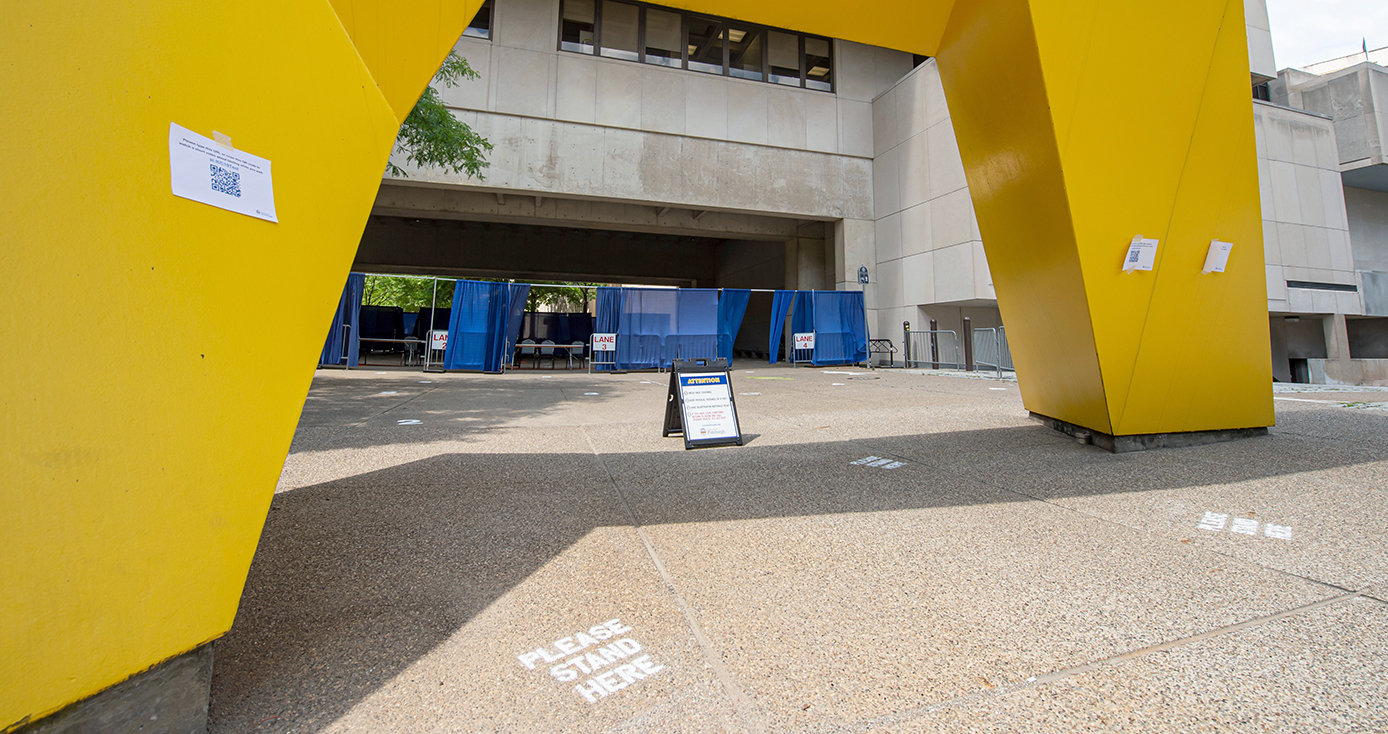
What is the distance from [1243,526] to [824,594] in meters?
2.61

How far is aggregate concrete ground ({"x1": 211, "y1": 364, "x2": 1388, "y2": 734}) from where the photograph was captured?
1622 millimetres

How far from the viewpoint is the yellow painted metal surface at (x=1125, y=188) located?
4230mm

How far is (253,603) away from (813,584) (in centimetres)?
236

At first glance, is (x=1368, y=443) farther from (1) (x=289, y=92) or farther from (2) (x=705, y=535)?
(1) (x=289, y=92)

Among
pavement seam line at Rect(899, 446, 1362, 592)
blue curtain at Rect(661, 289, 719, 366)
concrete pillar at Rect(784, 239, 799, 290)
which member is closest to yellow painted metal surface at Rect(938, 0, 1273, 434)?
pavement seam line at Rect(899, 446, 1362, 592)

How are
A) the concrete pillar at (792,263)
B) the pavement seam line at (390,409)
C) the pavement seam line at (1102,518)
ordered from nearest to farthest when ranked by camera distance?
the pavement seam line at (1102,518), the pavement seam line at (390,409), the concrete pillar at (792,263)

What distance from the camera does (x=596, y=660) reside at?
6.12 feet

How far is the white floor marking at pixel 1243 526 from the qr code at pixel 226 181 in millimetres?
4689

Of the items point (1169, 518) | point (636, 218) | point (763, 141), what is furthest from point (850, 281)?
point (1169, 518)

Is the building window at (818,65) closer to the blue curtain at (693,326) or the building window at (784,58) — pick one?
the building window at (784,58)

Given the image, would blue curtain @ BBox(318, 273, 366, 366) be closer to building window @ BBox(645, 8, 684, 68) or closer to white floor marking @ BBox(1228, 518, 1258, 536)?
building window @ BBox(645, 8, 684, 68)

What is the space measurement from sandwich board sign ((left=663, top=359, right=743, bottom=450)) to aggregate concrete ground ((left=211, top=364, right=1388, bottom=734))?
0.71 metres

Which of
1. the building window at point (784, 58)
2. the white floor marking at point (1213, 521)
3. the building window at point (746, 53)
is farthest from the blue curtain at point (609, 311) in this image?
the white floor marking at point (1213, 521)

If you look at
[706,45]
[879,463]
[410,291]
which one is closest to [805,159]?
[706,45]
